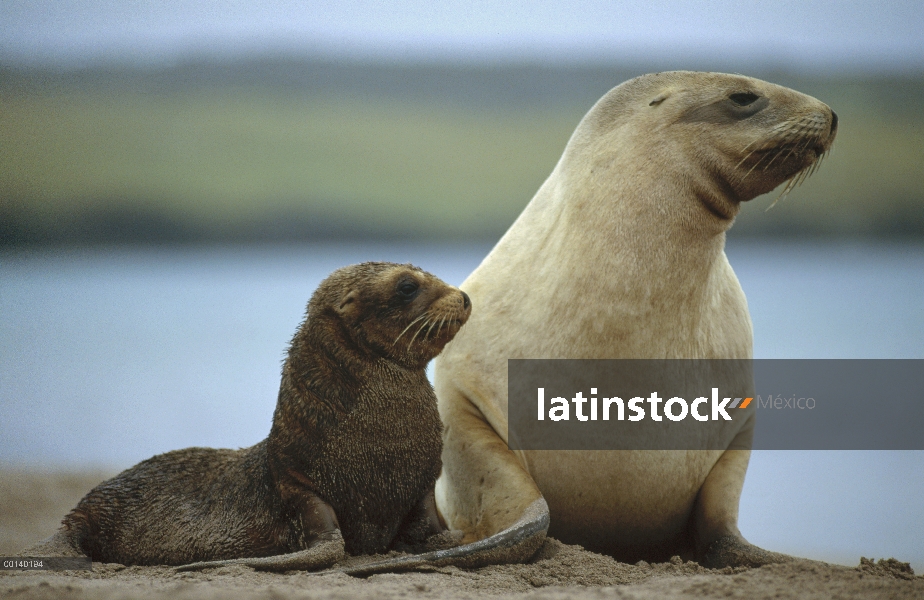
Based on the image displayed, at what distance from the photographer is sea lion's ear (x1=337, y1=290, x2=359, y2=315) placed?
10.8 ft

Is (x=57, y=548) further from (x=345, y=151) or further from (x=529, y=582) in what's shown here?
(x=345, y=151)

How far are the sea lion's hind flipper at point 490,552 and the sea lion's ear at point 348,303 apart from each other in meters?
0.82

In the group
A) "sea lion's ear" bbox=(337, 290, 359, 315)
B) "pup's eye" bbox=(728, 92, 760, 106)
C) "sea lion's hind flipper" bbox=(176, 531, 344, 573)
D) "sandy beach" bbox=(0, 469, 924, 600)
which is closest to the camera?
"sandy beach" bbox=(0, 469, 924, 600)

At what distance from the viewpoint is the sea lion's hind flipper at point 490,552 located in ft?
9.43

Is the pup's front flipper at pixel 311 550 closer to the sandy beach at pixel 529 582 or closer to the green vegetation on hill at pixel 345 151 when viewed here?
the sandy beach at pixel 529 582

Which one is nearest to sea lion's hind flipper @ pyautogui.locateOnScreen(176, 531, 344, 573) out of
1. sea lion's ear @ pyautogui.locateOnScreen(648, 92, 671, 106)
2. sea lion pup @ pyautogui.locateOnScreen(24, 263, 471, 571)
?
sea lion pup @ pyautogui.locateOnScreen(24, 263, 471, 571)

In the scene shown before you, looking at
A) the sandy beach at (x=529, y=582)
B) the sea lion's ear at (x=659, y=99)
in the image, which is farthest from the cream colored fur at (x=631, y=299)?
the sandy beach at (x=529, y=582)

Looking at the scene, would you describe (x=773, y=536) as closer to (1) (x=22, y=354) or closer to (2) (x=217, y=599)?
(2) (x=217, y=599)

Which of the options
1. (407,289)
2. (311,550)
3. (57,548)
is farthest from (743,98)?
(57,548)

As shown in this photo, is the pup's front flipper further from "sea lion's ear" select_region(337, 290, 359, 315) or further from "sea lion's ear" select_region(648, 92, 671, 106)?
"sea lion's ear" select_region(648, 92, 671, 106)

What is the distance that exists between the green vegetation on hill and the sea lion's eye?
15.1 feet

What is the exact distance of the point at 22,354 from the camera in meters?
6.82

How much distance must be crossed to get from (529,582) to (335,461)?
28.3 inches

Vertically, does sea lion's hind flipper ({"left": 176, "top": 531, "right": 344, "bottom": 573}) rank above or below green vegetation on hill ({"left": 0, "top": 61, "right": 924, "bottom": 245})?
below
